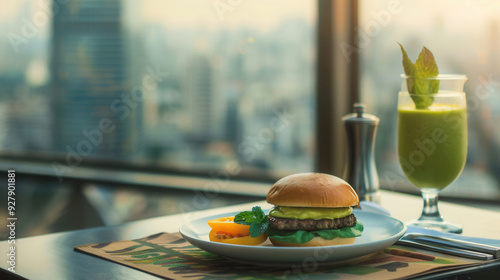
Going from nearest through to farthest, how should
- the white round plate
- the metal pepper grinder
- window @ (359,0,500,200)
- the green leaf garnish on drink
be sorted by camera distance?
the white round plate
the green leaf garnish on drink
the metal pepper grinder
window @ (359,0,500,200)

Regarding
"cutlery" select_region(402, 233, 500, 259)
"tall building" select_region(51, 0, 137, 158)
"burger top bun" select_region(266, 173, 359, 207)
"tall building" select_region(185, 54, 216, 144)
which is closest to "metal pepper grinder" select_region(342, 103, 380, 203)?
"cutlery" select_region(402, 233, 500, 259)

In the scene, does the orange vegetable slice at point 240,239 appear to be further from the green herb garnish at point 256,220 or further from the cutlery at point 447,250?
the cutlery at point 447,250

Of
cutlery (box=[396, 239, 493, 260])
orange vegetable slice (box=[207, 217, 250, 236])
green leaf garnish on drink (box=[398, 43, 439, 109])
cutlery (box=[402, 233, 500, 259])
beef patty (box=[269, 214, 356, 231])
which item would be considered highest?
green leaf garnish on drink (box=[398, 43, 439, 109])

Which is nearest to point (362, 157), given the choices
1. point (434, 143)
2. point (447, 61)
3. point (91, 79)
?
point (434, 143)

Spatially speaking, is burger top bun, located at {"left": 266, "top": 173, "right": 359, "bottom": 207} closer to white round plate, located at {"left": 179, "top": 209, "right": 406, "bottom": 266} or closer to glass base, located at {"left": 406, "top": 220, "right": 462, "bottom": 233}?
white round plate, located at {"left": 179, "top": 209, "right": 406, "bottom": 266}

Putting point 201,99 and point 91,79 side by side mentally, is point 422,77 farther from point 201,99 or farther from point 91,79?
point 91,79

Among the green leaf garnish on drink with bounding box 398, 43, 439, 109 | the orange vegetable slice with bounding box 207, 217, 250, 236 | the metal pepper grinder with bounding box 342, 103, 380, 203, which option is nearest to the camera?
the orange vegetable slice with bounding box 207, 217, 250, 236

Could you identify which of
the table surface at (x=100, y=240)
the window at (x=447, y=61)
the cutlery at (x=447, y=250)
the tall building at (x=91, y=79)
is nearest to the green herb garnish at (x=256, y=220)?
the table surface at (x=100, y=240)
